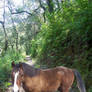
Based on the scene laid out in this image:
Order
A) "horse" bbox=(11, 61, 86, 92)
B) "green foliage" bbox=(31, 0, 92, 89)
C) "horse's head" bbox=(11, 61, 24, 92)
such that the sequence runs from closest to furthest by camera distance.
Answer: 1. "horse's head" bbox=(11, 61, 24, 92)
2. "horse" bbox=(11, 61, 86, 92)
3. "green foliage" bbox=(31, 0, 92, 89)

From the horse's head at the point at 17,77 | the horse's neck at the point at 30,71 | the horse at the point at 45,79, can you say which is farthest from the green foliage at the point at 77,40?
the horse's head at the point at 17,77

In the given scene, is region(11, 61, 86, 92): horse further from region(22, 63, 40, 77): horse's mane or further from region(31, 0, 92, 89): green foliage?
region(31, 0, 92, 89): green foliage

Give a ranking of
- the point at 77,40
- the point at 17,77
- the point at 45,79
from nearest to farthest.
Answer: the point at 17,77
the point at 45,79
the point at 77,40

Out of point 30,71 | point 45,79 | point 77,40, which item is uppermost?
point 77,40

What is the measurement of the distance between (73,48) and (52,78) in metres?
3.32

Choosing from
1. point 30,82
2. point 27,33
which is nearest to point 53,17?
point 30,82

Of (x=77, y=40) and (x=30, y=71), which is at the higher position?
(x=77, y=40)

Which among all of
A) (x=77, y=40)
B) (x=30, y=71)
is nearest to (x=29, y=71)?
(x=30, y=71)

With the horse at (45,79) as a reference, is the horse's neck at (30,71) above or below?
above

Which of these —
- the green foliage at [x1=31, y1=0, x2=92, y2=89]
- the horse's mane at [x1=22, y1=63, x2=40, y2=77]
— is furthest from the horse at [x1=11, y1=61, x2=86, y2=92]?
the green foliage at [x1=31, y1=0, x2=92, y2=89]

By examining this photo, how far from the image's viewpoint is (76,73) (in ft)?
11.9

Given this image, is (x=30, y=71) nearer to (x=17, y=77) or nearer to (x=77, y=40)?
(x=17, y=77)

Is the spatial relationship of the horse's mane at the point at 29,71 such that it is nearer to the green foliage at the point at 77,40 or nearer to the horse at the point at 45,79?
the horse at the point at 45,79

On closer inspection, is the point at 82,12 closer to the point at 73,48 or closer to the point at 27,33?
the point at 73,48
